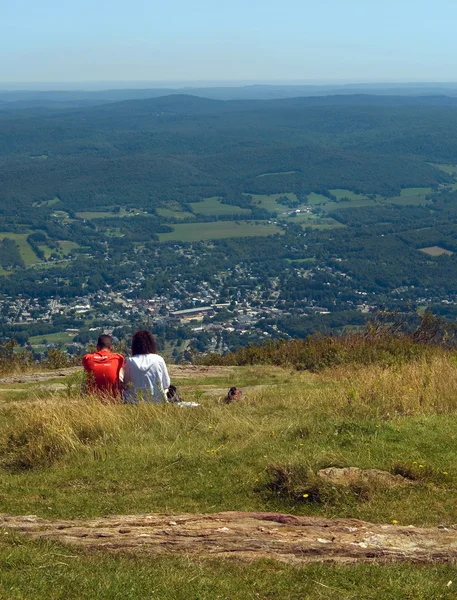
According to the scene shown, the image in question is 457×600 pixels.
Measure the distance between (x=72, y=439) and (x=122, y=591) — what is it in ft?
10.2

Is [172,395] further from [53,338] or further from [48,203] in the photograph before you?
[48,203]

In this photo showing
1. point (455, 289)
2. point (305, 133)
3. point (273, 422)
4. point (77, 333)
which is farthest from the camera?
point (305, 133)

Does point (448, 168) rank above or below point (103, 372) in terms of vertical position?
below

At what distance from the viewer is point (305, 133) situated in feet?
507

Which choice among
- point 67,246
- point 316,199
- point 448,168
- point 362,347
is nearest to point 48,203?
point 67,246

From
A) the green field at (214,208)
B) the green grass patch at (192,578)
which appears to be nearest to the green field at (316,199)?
the green field at (214,208)

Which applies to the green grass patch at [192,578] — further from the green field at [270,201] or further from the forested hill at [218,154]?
the green field at [270,201]

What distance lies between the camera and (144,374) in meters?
8.58

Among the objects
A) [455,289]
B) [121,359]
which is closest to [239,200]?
[455,289]

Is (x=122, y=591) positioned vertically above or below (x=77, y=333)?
above

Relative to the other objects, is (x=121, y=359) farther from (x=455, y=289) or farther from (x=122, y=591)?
(x=455, y=289)

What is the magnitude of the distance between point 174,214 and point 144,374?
287ft

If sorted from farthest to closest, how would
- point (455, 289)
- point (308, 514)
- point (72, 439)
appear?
point (455, 289)
point (72, 439)
point (308, 514)

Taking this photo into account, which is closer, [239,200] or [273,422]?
[273,422]
